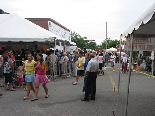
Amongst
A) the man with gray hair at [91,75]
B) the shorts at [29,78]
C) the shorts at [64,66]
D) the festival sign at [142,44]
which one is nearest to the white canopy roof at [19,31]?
the shorts at [64,66]

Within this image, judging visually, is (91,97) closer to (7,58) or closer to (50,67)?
(7,58)

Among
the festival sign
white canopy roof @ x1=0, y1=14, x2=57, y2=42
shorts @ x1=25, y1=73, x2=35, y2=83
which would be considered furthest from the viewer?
white canopy roof @ x1=0, y1=14, x2=57, y2=42

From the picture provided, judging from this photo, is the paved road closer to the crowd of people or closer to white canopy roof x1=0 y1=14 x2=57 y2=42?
the crowd of people

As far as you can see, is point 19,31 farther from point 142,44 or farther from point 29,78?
point 142,44

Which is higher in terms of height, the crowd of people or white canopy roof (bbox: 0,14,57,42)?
white canopy roof (bbox: 0,14,57,42)

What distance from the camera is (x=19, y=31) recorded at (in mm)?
12945

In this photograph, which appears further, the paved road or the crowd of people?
the crowd of people

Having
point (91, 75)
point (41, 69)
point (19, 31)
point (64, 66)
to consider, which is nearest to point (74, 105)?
point (91, 75)

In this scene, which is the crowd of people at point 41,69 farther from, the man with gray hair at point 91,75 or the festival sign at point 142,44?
the festival sign at point 142,44

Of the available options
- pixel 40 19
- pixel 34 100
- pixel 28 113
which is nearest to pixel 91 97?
pixel 34 100

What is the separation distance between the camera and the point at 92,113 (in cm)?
582

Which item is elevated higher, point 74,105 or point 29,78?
point 29,78

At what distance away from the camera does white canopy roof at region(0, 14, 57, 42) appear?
12.2 m

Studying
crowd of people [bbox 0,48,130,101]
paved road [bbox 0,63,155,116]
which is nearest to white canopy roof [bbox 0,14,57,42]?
crowd of people [bbox 0,48,130,101]
